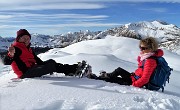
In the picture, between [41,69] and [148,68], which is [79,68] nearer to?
[41,69]

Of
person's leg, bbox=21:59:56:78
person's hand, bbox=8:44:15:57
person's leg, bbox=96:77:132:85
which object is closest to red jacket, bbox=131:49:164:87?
person's leg, bbox=96:77:132:85

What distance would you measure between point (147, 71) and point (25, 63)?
10.2ft

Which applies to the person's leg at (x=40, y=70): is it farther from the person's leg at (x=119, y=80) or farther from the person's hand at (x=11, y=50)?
the person's leg at (x=119, y=80)

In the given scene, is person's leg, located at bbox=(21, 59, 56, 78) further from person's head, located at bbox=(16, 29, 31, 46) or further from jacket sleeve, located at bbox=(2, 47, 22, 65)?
person's head, located at bbox=(16, 29, 31, 46)

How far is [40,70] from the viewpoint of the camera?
8234 millimetres

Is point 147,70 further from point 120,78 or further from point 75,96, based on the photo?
point 75,96

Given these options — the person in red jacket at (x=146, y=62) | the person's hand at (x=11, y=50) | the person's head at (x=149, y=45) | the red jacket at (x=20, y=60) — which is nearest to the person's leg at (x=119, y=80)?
the person in red jacket at (x=146, y=62)

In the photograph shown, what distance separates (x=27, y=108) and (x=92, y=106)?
1095mm

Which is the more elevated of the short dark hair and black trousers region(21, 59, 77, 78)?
the short dark hair

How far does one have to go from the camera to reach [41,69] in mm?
8258

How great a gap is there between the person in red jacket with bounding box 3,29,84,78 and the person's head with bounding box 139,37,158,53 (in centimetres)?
171

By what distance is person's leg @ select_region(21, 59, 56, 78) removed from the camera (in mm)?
8125

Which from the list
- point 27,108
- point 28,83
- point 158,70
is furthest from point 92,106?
point 158,70

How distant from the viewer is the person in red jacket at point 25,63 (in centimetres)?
814
